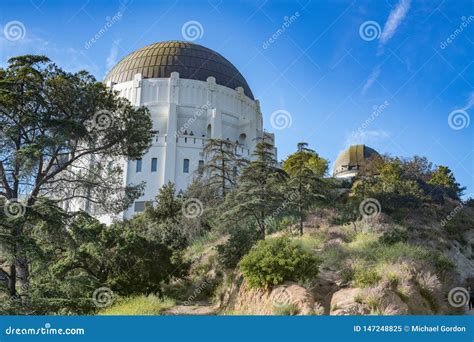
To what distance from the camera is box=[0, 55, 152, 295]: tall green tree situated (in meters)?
17.3

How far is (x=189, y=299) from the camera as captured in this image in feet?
66.9

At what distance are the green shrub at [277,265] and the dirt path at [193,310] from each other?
232 centimetres

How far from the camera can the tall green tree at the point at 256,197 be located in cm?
2147

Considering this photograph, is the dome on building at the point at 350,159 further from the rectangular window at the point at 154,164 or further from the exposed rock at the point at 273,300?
the exposed rock at the point at 273,300

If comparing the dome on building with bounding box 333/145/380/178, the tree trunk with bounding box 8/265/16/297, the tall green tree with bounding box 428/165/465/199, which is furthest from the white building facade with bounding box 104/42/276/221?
the tree trunk with bounding box 8/265/16/297

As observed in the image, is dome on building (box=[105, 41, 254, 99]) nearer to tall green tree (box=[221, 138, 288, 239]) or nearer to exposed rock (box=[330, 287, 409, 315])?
tall green tree (box=[221, 138, 288, 239])

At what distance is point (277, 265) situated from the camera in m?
16.4

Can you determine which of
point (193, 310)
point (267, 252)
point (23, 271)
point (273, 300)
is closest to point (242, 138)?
point (193, 310)

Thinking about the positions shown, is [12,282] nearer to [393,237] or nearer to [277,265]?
[277,265]

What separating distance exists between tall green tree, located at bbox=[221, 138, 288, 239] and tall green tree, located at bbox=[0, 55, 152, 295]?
410cm

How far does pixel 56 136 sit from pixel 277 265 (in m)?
8.60

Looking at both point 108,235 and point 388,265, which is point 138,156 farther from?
point 388,265

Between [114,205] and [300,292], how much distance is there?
8.67 metres

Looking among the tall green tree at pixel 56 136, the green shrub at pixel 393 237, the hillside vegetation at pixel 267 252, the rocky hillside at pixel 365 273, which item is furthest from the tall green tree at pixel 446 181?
the tall green tree at pixel 56 136
